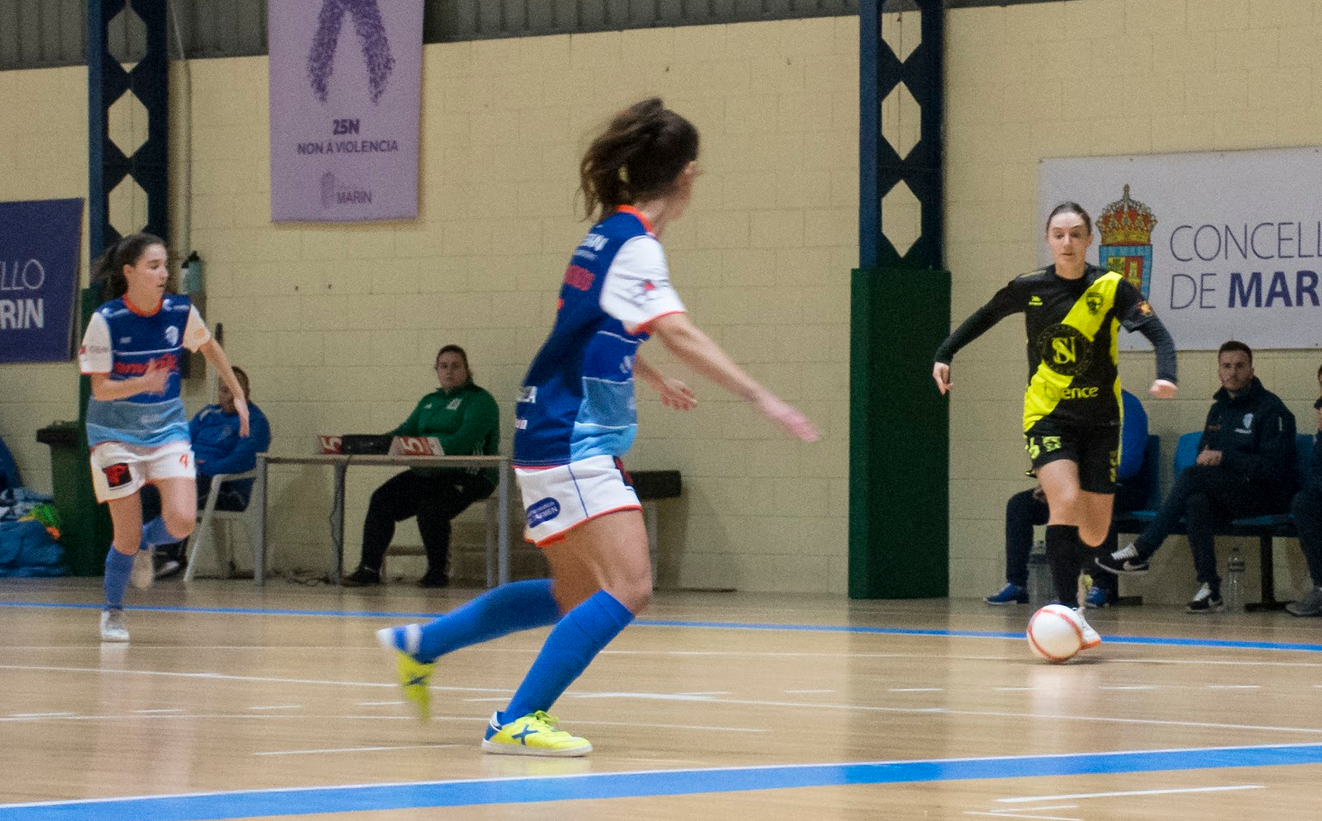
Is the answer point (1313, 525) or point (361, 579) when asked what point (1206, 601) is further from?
point (361, 579)

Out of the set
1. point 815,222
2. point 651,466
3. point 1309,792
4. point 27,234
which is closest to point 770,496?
point 651,466

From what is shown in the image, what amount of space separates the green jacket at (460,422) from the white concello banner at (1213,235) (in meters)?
3.48

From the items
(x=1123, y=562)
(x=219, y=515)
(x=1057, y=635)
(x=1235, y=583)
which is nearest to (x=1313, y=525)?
(x=1235, y=583)

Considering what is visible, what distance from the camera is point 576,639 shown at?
441cm

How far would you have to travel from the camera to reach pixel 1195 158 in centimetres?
1133

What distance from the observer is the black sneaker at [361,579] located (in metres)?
12.7

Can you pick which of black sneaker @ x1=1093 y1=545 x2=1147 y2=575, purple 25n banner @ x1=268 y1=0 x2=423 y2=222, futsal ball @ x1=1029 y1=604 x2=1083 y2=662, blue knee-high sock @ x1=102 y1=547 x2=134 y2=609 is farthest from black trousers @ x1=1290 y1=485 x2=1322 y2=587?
purple 25n banner @ x1=268 y1=0 x2=423 y2=222

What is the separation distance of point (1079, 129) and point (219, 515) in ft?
18.9

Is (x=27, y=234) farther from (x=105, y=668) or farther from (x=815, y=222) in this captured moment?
(x=105, y=668)

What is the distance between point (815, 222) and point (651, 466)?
180cm

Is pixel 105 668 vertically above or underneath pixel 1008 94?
underneath

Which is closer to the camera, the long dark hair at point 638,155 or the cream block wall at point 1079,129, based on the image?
the long dark hair at point 638,155

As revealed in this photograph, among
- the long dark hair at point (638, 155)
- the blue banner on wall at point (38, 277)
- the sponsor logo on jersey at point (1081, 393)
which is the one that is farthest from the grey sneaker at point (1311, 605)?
the blue banner on wall at point (38, 277)

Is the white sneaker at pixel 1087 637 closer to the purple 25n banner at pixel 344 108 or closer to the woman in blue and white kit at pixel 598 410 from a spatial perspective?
the woman in blue and white kit at pixel 598 410
